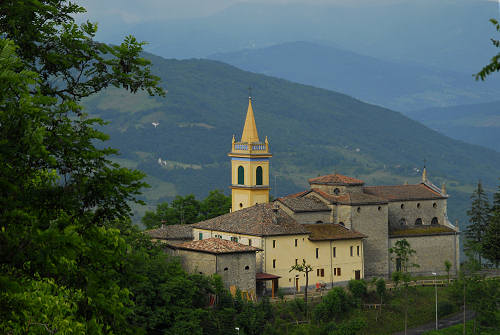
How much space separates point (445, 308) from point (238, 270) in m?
17.4

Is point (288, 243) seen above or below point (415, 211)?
below

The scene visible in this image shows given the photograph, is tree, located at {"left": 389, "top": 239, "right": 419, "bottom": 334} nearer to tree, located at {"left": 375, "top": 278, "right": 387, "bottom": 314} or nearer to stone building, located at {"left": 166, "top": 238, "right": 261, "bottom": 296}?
tree, located at {"left": 375, "top": 278, "right": 387, "bottom": 314}

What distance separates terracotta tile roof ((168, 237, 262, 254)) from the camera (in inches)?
2613

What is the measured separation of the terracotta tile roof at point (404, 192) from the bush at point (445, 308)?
11895mm

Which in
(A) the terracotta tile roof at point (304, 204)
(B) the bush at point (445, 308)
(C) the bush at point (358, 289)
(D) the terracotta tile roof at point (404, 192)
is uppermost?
(D) the terracotta tile roof at point (404, 192)

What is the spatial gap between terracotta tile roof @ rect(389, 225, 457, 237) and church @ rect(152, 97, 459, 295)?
0.08 meters

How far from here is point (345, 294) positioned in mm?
70062

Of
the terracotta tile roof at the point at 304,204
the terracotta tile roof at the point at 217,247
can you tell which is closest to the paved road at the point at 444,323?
the terracotta tile roof at the point at 217,247

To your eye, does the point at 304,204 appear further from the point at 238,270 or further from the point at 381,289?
the point at 238,270

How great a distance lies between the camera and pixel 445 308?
74.3 meters

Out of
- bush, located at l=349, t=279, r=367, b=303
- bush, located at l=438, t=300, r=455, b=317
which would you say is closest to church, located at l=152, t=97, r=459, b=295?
bush, located at l=349, t=279, r=367, b=303

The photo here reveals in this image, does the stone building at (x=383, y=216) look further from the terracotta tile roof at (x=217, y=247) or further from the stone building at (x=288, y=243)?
the terracotta tile roof at (x=217, y=247)

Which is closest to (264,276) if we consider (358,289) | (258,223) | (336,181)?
(258,223)

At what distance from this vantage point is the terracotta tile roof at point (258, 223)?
2859 inches
